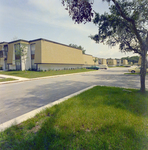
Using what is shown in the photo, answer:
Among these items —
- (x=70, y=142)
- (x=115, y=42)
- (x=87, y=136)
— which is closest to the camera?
(x=70, y=142)

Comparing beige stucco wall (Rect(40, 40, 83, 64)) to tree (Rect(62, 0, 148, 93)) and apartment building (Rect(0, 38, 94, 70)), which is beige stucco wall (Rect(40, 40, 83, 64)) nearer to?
apartment building (Rect(0, 38, 94, 70))

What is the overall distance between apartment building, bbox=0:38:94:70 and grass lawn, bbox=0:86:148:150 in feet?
65.5

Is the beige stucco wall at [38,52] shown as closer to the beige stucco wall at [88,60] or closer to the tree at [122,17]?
the tree at [122,17]

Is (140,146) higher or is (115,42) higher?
(115,42)

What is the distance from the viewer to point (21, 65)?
Result: 84.0 ft

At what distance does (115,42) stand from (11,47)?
25.5m

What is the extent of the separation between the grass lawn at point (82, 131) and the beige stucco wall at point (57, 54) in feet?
72.6

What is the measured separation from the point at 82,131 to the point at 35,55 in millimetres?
24974

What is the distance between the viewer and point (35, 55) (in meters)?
24.9

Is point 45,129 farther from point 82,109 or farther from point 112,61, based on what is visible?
point 112,61

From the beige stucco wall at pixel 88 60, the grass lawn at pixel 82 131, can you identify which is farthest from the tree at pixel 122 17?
the beige stucco wall at pixel 88 60

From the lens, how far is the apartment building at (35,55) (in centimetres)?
2402

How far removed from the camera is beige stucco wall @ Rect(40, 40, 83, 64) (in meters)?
24.6

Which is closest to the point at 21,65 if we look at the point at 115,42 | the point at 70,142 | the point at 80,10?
the point at 115,42
